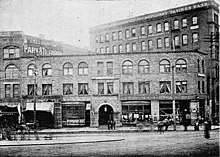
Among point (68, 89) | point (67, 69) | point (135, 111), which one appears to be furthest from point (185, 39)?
point (68, 89)

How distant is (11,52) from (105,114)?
13.9 meters

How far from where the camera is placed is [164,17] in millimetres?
46344

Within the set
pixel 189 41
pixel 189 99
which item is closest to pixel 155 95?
pixel 189 99

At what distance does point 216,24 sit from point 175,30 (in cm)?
565

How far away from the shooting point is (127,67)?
37688mm

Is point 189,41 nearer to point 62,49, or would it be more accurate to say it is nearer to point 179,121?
point 179,121

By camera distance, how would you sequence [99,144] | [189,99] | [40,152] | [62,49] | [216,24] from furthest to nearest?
[62,49], [216,24], [189,99], [99,144], [40,152]

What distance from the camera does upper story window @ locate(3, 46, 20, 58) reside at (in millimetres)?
39656

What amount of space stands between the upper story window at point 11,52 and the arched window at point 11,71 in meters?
1.28

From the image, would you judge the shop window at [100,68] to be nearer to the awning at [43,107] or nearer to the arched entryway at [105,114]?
the arched entryway at [105,114]

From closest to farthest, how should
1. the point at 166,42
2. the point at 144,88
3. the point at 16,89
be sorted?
the point at 144,88 → the point at 16,89 → the point at 166,42

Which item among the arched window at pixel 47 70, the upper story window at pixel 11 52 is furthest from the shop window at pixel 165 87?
the upper story window at pixel 11 52

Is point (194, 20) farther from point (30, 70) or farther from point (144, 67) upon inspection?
point (30, 70)

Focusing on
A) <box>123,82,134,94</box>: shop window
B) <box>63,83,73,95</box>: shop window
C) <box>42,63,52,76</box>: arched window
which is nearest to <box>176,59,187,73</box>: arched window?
<box>123,82,134,94</box>: shop window
